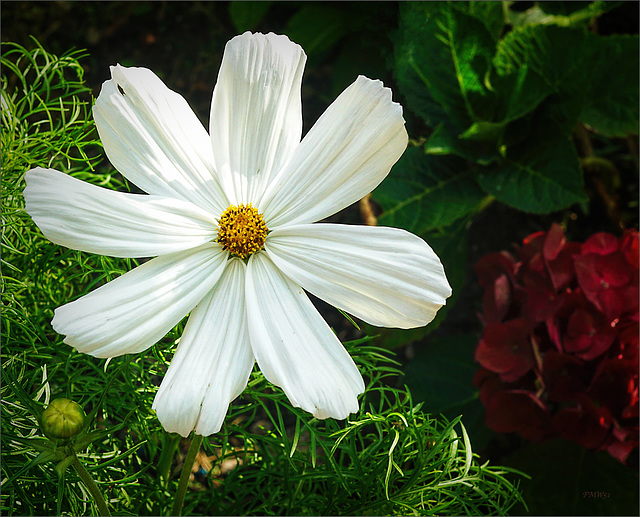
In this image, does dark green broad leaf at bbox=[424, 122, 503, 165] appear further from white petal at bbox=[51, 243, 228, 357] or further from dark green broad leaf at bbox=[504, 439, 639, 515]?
white petal at bbox=[51, 243, 228, 357]

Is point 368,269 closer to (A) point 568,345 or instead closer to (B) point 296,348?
(B) point 296,348

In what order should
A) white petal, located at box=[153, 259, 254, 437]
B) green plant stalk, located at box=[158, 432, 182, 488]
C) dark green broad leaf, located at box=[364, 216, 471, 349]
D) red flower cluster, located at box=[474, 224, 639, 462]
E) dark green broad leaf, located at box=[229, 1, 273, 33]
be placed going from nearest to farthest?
white petal, located at box=[153, 259, 254, 437], green plant stalk, located at box=[158, 432, 182, 488], red flower cluster, located at box=[474, 224, 639, 462], dark green broad leaf, located at box=[364, 216, 471, 349], dark green broad leaf, located at box=[229, 1, 273, 33]

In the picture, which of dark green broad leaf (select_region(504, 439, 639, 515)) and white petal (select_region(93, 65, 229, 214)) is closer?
white petal (select_region(93, 65, 229, 214))

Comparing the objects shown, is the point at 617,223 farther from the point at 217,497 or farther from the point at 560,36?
the point at 217,497

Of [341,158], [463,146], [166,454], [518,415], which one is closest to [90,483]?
[166,454]

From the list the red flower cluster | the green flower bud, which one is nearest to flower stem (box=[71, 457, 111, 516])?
the green flower bud

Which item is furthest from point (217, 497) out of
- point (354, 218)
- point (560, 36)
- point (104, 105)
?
point (560, 36)

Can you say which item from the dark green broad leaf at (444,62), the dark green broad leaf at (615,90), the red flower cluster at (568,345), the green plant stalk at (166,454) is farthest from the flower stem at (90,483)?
the dark green broad leaf at (615,90)
